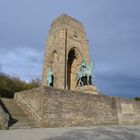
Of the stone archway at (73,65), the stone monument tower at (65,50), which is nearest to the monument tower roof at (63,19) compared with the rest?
the stone monument tower at (65,50)

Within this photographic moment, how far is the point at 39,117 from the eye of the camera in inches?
444

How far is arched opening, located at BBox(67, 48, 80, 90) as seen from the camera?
23.7 meters

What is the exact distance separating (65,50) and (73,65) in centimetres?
338

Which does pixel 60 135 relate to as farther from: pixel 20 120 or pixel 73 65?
pixel 73 65

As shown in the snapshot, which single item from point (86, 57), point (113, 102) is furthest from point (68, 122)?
point (86, 57)

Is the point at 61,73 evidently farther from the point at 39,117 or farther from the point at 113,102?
the point at 39,117

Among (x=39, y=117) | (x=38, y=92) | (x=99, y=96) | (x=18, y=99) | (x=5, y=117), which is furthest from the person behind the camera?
(x=99, y=96)

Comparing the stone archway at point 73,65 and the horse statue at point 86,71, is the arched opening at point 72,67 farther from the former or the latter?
the horse statue at point 86,71

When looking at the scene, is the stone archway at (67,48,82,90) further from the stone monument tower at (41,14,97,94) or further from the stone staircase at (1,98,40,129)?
the stone staircase at (1,98,40,129)

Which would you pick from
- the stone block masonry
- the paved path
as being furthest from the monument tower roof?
the paved path

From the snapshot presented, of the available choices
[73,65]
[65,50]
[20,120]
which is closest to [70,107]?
[20,120]

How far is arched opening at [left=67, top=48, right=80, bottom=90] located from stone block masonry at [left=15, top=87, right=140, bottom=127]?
7.12 m

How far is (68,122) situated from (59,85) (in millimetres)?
8287

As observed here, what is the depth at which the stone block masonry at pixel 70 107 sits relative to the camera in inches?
459
